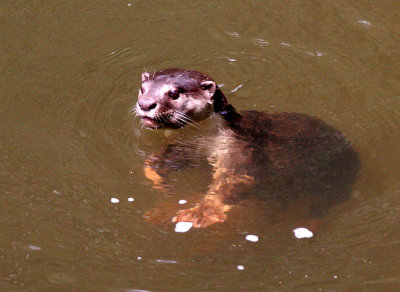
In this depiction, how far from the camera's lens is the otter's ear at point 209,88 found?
5418 millimetres

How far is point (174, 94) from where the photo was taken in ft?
16.9

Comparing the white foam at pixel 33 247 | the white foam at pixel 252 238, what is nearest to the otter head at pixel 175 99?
the white foam at pixel 252 238

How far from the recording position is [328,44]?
7.49 m

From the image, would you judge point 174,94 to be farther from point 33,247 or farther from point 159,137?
point 33,247

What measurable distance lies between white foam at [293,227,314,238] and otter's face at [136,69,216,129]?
4.50ft

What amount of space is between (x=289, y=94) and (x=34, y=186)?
303cm

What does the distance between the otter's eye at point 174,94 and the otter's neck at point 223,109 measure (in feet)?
1.62

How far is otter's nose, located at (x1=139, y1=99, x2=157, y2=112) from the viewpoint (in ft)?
16.2

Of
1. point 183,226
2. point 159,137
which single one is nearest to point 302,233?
point 183,226

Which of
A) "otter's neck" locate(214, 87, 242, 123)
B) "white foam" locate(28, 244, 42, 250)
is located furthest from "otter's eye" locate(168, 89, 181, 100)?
"white foam" locate(28, 244, 42, 250)

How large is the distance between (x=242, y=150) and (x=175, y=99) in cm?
79

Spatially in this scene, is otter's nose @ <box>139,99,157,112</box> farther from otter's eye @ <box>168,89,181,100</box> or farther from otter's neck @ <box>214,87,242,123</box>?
otter's neck @ <box>214,87,242,123</box>

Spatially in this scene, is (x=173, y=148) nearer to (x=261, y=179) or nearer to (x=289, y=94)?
(x=261, y=179)

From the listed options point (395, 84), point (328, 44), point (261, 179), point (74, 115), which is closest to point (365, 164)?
point (261, 179)
